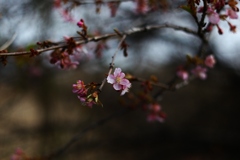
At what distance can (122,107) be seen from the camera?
251 inches

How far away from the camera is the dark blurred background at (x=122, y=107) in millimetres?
4316

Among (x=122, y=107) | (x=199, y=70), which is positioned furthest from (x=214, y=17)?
(x=122, y=107)

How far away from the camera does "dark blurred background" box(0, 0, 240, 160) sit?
170 inches

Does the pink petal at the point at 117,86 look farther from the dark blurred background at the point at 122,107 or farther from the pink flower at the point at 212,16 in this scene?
the dark blurred background at the point at 122,107

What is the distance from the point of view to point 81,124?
655 centimetres

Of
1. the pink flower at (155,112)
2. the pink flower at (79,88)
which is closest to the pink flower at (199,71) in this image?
the pink flower at (155,112)

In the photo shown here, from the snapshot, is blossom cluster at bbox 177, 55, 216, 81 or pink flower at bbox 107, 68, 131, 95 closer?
pink flower at bbox 107, 68, 131, 95

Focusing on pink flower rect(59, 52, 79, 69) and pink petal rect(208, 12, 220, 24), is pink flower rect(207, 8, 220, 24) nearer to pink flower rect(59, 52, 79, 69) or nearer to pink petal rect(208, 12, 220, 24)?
pink petal rect(208, 12, 220, 24)

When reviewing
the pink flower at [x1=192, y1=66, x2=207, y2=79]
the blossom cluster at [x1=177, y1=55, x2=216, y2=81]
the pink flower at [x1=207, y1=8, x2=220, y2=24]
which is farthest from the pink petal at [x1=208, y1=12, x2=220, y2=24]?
the pink flower at [x1=192, y1=66, x2=207, y2=79]

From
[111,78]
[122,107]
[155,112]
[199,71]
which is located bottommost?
[122,107]

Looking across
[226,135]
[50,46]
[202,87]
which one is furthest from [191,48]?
[50,46]

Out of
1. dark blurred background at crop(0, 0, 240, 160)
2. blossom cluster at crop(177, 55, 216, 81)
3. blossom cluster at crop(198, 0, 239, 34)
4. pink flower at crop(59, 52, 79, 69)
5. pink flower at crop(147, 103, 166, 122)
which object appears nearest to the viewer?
blossom cluster at crop(198, 0, 239, 34)

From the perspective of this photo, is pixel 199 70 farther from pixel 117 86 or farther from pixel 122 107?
pixel 122 107

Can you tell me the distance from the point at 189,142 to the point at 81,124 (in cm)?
209
